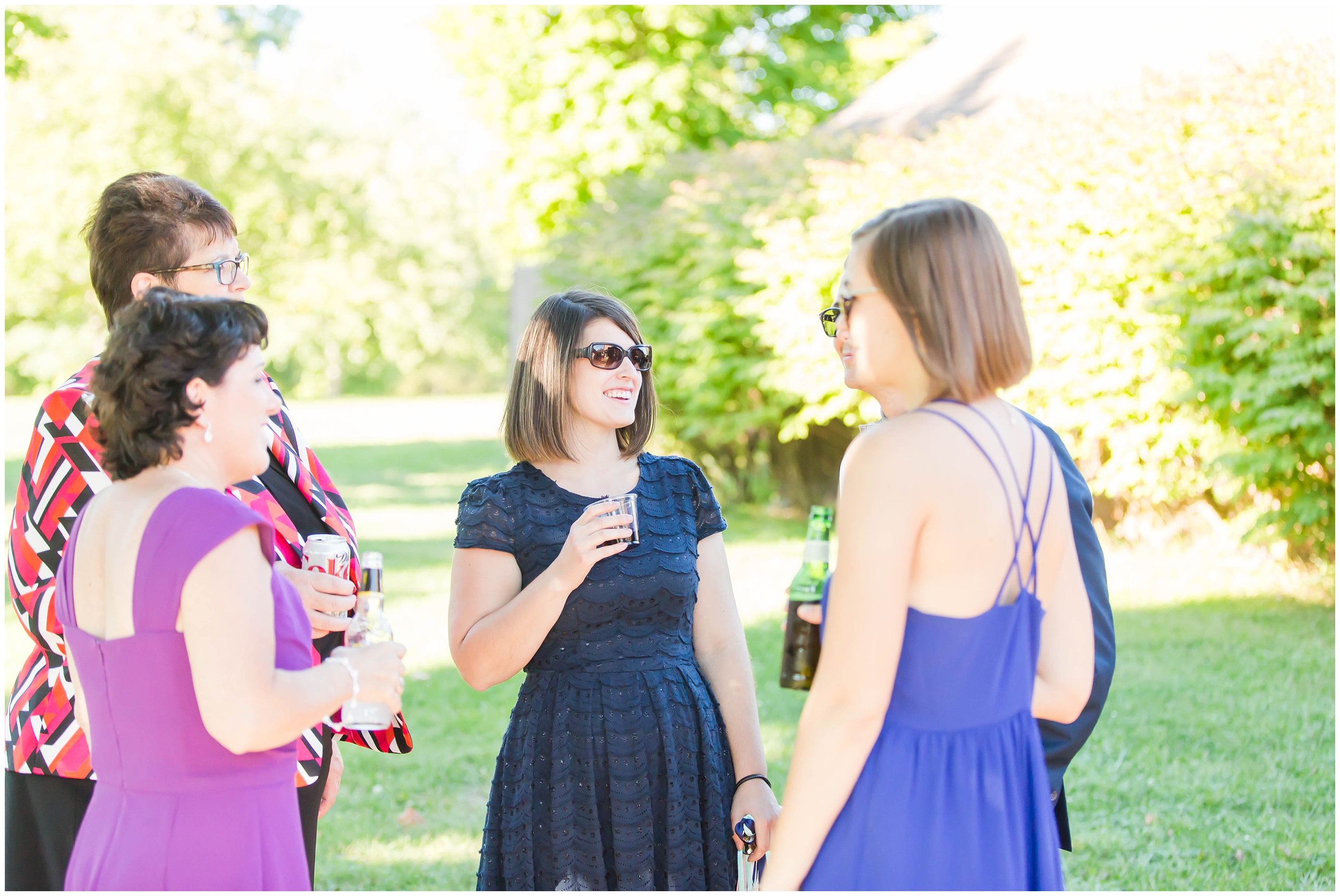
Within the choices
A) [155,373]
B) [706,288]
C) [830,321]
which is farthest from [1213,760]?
[706,288]

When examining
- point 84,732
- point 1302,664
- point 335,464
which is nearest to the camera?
point 84,732

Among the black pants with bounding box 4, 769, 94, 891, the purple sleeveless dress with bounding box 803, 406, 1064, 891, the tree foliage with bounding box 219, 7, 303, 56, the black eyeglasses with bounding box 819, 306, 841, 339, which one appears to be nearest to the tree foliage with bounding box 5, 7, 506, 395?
the tree foliage with bounding box 219, 7, 303, 56

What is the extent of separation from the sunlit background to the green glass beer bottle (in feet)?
9.22

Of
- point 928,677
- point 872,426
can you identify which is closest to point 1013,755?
point 928,677

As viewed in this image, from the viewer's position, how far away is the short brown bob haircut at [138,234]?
8.67 feet

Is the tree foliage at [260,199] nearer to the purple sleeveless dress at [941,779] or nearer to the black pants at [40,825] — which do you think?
the black pants at [40,825]

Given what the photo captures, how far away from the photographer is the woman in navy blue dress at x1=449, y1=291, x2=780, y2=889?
264 centimetres

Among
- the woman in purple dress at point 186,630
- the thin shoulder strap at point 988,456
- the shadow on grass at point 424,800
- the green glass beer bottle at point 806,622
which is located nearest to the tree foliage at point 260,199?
the shadow on grass at point 424,800

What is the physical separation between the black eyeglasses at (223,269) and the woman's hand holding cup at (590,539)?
106 cm

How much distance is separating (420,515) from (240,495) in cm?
1168

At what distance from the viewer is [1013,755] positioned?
6.57ft

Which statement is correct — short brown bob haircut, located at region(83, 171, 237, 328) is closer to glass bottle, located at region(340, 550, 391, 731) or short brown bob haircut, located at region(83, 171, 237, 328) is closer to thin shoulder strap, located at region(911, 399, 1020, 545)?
glass bottle, located at region(340, 550, 391, 731)

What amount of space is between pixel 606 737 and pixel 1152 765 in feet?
12.9

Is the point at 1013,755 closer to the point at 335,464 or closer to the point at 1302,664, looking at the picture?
the point at 1302,664
